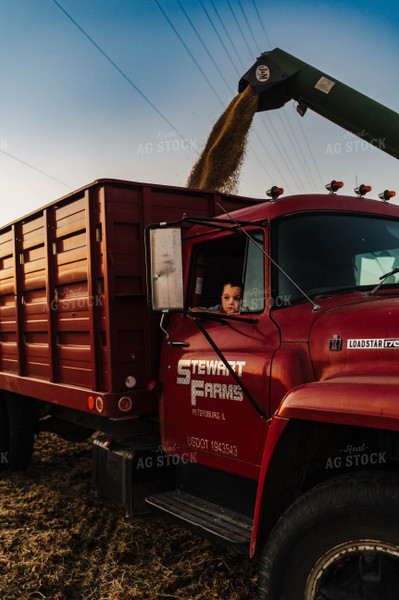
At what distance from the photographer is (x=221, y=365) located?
3164 millimetres

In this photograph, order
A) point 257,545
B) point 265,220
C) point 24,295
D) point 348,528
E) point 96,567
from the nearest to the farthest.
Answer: point 348,528 < point 257,545 < point 265,220 < point 96,567 < point 24,295

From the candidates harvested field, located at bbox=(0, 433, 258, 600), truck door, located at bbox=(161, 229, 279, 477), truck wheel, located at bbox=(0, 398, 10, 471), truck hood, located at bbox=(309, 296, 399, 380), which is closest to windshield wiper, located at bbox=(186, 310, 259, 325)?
truck door, located at bbox=(161, 229, 279, 477)

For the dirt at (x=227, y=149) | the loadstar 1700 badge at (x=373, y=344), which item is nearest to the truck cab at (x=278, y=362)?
the loadstar 1700 badge at (x=373, y=344)

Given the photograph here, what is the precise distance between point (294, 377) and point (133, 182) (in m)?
1.99

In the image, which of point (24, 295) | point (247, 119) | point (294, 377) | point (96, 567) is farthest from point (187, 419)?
point (247, 119)

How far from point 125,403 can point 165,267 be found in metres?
1.31

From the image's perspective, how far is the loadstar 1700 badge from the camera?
7.58 ft

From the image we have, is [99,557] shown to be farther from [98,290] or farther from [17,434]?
[17,434]

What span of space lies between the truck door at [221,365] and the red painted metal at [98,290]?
0.30 meters

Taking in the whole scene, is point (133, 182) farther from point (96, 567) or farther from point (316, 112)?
point (316, 112)

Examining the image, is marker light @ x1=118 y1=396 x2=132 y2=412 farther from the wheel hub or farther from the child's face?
the wheel hub

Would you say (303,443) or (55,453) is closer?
(303,443)

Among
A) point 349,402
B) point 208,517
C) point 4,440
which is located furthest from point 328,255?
point 4,440

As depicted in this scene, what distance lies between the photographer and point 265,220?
3.04 metres
